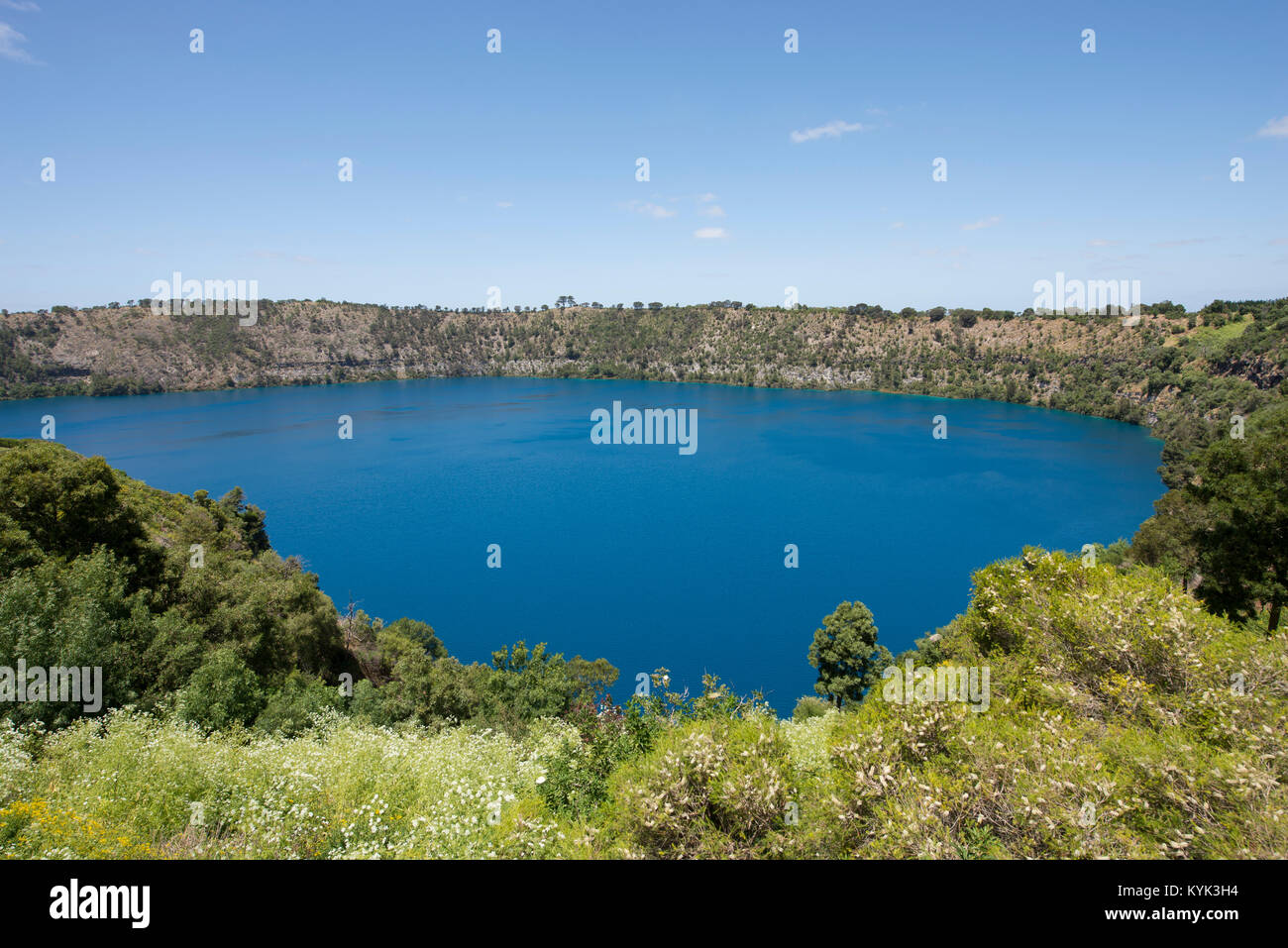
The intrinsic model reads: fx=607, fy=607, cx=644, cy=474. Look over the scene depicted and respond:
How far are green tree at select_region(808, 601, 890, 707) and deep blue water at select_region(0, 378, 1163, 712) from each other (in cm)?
412

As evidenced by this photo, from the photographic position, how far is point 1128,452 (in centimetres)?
9750

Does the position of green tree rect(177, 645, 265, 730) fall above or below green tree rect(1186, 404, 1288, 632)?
→ below

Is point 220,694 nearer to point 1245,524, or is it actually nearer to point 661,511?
point 1245,524

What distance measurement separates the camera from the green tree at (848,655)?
33.0 m

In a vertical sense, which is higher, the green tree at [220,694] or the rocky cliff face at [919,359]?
the rocky cliff face at [919,359]

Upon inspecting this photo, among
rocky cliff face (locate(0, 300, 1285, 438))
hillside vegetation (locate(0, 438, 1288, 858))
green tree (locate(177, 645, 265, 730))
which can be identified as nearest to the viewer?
hillside vegetation (locate(0, 438, 1288, 858))

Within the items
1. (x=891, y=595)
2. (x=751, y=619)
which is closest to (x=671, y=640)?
(x=751, y=619)

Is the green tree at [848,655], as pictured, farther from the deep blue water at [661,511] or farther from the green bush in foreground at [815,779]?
the green bush in foreground at [815,779]

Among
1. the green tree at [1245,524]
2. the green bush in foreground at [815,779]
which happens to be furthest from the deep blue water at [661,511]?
the green bush in foreground at [815,779]

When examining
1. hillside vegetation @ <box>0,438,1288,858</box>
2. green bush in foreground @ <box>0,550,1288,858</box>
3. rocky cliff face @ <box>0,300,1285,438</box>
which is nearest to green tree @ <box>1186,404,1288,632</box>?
hillside vegetation @ <box>0,438,1288,858</box>

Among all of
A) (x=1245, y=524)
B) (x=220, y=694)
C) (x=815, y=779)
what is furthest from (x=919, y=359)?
(x=220, y=694)

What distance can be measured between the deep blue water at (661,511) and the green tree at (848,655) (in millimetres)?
4119

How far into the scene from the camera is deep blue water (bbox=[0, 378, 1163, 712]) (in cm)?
4606

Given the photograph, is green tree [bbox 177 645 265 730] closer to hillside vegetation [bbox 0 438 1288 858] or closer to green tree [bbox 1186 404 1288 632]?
hillside vegetation [bbox 0 438 1288 858]
